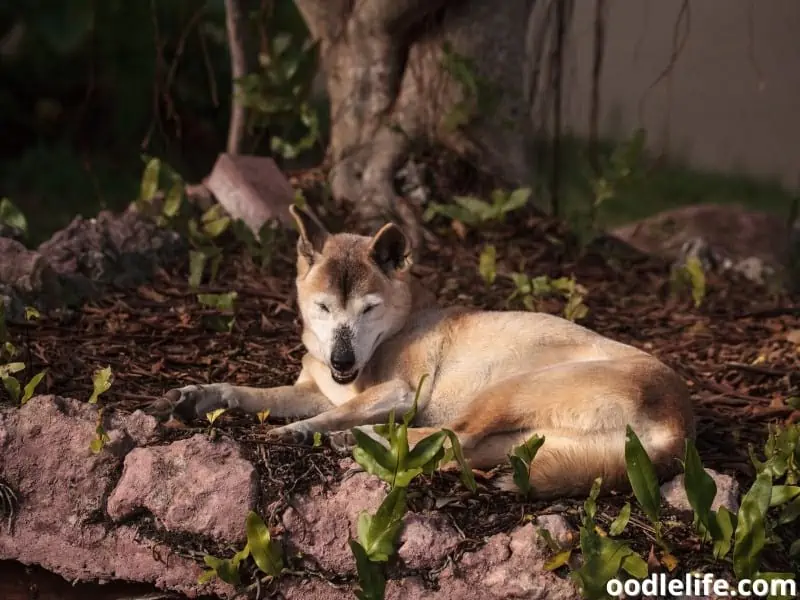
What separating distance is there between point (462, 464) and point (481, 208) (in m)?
3.78

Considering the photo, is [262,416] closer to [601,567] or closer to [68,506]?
[68,506]

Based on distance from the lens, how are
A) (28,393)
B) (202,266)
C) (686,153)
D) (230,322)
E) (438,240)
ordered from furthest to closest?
(686,153)
(438,240)
(202,266)
(230,322)
(28,393)

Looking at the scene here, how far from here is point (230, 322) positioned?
19.5ft

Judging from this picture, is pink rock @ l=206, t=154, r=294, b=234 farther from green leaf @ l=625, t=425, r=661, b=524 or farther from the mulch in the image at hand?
green leaf @ l=625, t=425, r=661, b=524

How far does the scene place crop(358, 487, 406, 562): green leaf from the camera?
3738 mm

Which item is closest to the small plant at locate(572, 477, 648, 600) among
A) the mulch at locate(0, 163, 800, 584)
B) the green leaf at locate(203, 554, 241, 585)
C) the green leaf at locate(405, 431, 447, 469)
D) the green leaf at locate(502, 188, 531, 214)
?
the mulch at locate(0, 163, 800, 584)

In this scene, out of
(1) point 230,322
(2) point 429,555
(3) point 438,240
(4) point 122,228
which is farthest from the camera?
(3) point 438,240

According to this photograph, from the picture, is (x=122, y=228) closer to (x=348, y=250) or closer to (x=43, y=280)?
(x=43, y=280)

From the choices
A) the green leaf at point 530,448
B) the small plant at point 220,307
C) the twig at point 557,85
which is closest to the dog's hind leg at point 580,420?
the green leaf at point 530,448

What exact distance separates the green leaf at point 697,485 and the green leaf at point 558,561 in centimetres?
48

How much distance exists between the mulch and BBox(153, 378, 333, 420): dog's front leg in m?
0.10

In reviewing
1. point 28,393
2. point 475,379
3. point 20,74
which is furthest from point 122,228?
point 20,74

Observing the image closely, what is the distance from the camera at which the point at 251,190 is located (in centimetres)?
750

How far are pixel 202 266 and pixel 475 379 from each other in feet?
7.93
